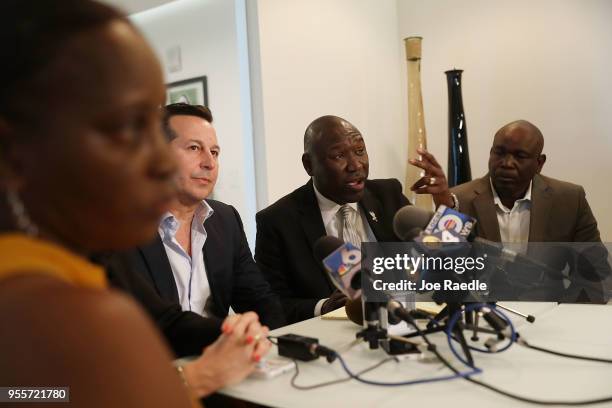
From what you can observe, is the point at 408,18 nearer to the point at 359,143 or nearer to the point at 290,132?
the point at 290,132

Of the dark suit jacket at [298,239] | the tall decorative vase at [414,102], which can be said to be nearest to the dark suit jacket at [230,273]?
the dark suit jacket at [298,239]

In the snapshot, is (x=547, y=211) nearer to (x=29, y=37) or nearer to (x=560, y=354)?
(x=560, y=354)

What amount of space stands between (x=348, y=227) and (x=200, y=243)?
72 cm

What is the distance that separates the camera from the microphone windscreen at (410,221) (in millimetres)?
1239

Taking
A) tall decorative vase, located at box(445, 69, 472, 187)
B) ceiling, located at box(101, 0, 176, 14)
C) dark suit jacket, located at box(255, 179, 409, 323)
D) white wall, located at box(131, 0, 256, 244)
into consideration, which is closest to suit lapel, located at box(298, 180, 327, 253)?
dark suit jacket, located at box(255, 179, 409, 323)

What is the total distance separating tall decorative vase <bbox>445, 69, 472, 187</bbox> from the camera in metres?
3.51

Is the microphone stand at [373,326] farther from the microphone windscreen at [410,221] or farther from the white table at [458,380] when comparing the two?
the microphone windscreen at [410,221]

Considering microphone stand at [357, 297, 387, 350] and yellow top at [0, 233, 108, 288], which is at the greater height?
yellow top at [0, 233, 108, 288]

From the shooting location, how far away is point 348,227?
2273 millimetres

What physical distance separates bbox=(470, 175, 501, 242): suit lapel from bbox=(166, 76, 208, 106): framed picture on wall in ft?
6.30

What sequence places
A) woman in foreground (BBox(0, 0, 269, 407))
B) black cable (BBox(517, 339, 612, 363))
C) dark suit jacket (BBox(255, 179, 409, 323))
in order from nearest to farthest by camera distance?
woman in foreground (BBox(0, 0, 269, 407)), black cable (BBox(517, 339, 612, 363)), dark suit jacket (BBox(255, 179, 409, 323))

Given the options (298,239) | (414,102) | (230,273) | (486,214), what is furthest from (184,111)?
(414,102)

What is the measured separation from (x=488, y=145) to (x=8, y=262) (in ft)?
12.4

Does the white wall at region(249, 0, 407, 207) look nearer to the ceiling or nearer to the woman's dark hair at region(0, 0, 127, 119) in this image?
the ceiling
